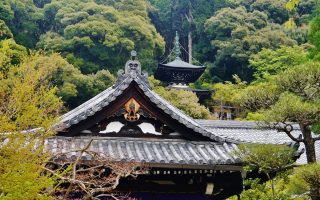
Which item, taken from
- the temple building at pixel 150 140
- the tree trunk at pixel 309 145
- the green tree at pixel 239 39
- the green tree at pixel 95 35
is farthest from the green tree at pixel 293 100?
the green tree at pixel 239 39

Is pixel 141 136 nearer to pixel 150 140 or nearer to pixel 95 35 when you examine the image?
pixel 150 140

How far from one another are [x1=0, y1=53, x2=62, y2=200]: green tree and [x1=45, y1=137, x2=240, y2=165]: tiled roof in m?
1.98

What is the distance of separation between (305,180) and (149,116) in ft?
9.27

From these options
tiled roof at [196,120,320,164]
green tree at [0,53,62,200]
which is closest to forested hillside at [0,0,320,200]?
green tree at [0,53,62,200]

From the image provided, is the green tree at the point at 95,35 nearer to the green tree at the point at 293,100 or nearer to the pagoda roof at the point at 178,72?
the pagoda roof at the point at 178,72

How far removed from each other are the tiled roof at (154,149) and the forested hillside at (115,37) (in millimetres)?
23601

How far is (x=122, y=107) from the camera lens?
7.80 meters

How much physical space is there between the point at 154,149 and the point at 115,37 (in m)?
30.7

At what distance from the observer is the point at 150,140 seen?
784 cm

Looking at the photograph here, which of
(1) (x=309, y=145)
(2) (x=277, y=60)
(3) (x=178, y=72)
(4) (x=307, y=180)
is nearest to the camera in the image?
(4) (x=307, y=180)

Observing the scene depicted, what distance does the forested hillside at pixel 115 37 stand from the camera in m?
35.9

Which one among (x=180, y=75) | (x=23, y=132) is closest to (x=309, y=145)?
(x=23, y=132)

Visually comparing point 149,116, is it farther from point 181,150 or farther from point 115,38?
point 115,38

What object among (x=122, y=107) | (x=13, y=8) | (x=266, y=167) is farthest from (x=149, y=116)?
(x=13, y=8)
